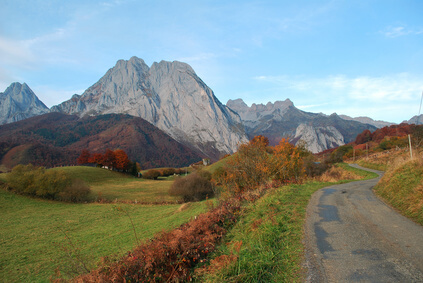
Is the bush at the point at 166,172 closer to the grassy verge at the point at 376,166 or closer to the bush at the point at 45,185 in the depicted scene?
the bush at the point at 45,185

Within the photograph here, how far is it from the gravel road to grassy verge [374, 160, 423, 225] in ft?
1.48

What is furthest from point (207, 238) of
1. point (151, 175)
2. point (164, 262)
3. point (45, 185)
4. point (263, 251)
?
point (151, 175)

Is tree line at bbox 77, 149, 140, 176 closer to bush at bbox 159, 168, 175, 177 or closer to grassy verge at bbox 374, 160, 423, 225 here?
bush at bbox 159, 168, 175, 177

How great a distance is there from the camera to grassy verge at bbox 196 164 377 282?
4.69 metres

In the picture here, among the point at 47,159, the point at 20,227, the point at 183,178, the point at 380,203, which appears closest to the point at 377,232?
the point at 380,203

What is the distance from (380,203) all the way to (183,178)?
39034mm

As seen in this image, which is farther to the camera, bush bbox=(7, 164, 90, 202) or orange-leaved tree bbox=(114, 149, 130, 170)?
orange-leaved tree bbox=(114, 149, 130, 170)

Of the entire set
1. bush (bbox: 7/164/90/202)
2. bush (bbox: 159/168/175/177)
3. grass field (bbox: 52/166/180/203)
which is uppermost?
bush (bbox: 7/164/90/202)

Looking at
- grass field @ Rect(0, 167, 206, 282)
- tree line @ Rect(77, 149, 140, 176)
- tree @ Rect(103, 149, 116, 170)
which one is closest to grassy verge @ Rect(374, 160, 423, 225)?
grass field @ Rect(0, 167, 206, 282)

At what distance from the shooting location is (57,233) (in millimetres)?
21609

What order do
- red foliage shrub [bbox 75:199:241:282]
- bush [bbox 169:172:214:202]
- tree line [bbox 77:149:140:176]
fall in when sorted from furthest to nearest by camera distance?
1. tree line [bbox 77:149:140:176]
2. bush [bbox 169:172:214:202]
3. red foliage shrub [bbox 75:199:241:282]

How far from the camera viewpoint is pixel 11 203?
110ft

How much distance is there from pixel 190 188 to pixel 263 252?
39.9 m

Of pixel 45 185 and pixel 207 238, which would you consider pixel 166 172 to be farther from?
pixel 207 238
